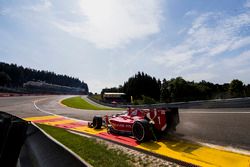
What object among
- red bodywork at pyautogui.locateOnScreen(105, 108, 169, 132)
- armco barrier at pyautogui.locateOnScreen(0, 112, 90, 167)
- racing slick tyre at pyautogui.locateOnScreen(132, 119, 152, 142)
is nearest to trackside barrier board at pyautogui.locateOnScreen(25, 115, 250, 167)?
racing slick tyre at pyautogui.locateOnScreen(132, 119, 152, 142)

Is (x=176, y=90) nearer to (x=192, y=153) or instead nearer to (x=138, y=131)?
(x=138, y=131)

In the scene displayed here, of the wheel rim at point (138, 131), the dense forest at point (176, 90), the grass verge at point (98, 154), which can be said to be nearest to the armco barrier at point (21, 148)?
the grass verge at point (98, 154)

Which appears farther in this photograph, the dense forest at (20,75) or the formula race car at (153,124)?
the dense forest at (20,75)

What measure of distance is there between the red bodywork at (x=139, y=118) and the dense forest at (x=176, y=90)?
38.1ft

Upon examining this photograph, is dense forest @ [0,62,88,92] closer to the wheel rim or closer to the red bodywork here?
the red bodywork

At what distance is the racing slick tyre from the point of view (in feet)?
25.4

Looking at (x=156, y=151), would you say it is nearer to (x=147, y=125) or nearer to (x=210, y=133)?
(x=147, y=125)

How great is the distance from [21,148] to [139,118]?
4.69m

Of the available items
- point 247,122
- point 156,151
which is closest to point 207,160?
point 156,151

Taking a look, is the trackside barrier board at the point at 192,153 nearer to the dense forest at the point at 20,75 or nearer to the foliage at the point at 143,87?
the foliage at the point at 143,87

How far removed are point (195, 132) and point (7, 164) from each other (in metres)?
6.29

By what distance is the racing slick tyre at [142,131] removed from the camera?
25.4ft

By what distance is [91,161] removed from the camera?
6105mm

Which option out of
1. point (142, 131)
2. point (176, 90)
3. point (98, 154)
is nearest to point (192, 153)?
point (142, 131)
